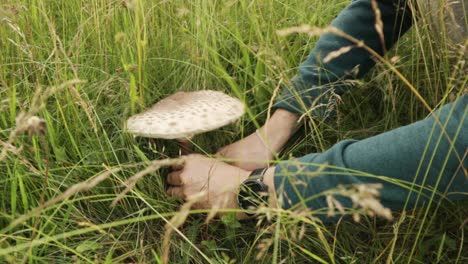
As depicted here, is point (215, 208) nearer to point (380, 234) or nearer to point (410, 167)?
point (410, 167)

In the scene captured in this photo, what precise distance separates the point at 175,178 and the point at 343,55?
65 centimetres

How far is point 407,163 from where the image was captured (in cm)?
105

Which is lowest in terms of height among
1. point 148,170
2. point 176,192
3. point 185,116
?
point 176,192

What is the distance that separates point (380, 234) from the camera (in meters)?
1.28

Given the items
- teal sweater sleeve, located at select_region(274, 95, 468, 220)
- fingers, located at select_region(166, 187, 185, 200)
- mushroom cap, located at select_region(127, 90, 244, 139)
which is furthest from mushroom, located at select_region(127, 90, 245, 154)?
teal sweater sleeve, located at select_region(274, 95, 468, 220)

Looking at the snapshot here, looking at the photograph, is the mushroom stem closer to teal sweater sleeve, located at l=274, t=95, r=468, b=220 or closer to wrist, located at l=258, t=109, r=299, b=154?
wrist, located at l=258, t=109, r=299, b=154

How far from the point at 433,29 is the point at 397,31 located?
28 centimetres

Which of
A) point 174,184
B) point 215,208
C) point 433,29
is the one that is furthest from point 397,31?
point 215,208

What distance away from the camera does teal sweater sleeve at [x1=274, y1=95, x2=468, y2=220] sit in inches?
39.7

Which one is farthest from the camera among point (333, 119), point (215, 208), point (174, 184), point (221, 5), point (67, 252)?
point (221, 5)

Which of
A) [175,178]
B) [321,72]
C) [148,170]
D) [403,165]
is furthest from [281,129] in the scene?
[148,170]

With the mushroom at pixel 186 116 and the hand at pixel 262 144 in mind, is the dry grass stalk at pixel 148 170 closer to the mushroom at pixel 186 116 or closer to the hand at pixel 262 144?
the mushroom at pixel 186 116

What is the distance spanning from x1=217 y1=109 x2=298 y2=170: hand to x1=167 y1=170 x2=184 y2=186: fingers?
14 centimetres

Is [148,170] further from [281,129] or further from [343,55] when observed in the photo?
[343,55]
